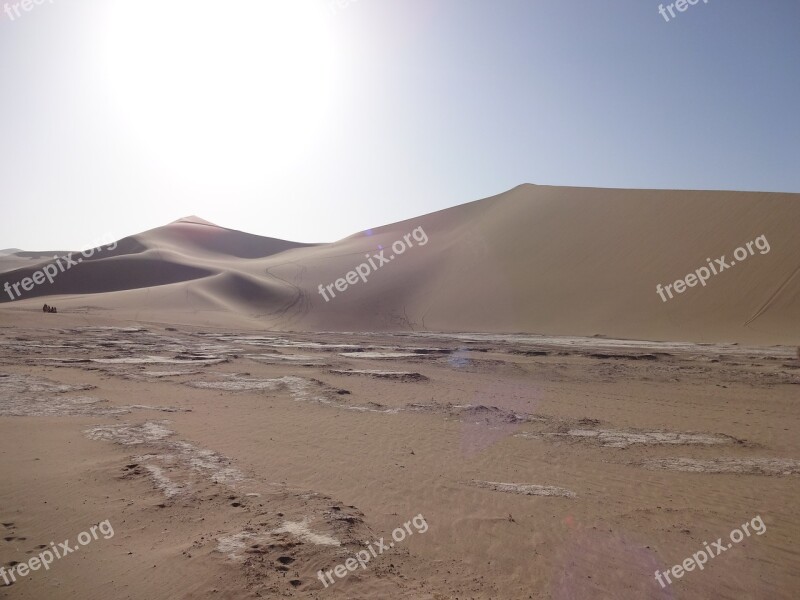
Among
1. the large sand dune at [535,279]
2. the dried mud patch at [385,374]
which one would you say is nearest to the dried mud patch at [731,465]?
the dried mud patch at [385,374]

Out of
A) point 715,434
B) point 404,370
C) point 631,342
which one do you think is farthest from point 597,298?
point 715,434

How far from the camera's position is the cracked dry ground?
4.36 m

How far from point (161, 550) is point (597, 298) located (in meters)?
29.3

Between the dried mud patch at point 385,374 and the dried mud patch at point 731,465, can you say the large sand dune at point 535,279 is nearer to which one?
the dried mud patch at point 385,374

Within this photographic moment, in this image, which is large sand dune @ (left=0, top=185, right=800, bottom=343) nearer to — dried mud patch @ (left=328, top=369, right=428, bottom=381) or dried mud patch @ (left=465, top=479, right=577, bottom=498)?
dried mud patch @ (left=328, top=369, right=428, bottom=381)

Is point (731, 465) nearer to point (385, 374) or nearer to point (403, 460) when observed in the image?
point (403, 460)

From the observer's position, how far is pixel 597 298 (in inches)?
1190

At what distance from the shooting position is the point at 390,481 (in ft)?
21.7

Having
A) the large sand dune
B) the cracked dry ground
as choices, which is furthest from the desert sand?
the large sand dune

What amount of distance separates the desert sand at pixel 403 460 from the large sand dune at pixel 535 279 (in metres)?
1.98

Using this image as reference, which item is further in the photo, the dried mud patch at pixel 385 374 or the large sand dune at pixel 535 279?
the large sand dune at pixel 535 279

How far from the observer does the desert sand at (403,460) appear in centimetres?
443

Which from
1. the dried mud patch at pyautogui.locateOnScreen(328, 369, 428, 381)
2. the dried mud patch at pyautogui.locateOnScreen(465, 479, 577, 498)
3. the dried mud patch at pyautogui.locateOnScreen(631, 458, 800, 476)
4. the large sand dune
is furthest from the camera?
the large sand dune

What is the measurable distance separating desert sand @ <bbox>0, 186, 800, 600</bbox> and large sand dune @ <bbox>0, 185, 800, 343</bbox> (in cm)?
198
